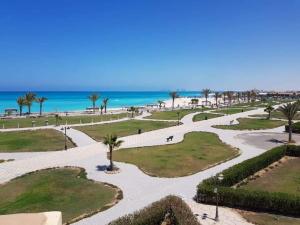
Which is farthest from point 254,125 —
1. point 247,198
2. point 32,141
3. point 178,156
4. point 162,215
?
point 162,215

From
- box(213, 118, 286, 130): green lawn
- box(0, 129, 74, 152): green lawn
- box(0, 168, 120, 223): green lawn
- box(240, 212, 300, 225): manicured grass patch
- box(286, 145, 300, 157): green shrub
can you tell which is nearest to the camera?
box(240, 212, 300, 225): manicured grass patch

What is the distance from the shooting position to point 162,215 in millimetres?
19656

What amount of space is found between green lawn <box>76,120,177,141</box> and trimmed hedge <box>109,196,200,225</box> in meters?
29.2

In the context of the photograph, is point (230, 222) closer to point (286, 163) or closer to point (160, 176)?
point (160, 176)

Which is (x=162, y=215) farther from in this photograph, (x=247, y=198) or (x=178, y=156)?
(x=178, y=156)

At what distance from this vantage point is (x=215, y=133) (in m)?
56.1

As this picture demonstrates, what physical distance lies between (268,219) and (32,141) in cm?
3415

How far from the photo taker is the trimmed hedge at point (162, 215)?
59.3 feet

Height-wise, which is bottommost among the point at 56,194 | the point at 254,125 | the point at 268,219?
the point at 268,219

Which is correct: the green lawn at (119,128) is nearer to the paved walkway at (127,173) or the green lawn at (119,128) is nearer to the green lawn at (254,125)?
the paved walkway at (127,173)

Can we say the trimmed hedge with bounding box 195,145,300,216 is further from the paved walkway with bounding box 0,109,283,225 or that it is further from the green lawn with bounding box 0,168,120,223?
the green lawn with bounding box 0,168,120,223

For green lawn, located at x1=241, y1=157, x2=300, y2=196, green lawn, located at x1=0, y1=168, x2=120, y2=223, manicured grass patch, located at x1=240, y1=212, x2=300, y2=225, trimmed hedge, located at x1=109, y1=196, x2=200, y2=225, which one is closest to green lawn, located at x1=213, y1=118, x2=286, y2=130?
green lawn, located at x1=241, y1=157, x2=300, y2=196

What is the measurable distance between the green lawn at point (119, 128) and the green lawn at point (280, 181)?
24336 millimetres

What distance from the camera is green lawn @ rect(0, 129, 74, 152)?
138 feet
